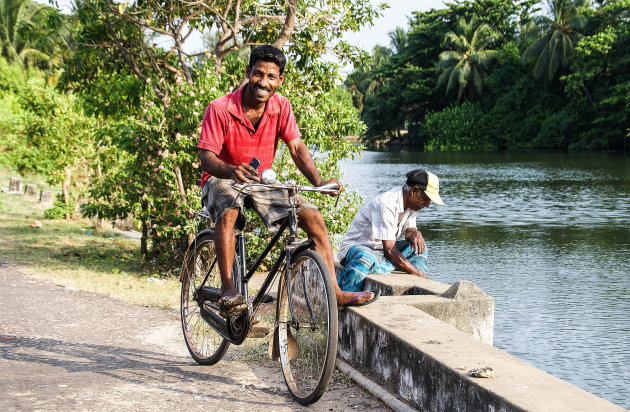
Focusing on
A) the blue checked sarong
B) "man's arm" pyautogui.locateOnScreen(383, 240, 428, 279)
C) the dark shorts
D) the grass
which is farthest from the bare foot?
the grass

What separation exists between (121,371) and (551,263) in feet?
27.3

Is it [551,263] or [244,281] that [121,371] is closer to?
[244,281]

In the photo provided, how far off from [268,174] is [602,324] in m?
5.28

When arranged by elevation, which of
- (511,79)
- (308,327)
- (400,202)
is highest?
(511,79)

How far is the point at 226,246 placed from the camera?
4.34 m

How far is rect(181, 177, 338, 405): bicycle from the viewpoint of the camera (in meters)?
3.84

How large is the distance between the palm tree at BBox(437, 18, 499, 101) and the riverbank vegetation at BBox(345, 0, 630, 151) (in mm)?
82

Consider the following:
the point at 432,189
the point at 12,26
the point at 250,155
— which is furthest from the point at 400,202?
the point at 12,26

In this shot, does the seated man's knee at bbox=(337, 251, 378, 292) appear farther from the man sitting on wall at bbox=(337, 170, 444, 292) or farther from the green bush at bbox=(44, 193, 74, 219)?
the green bush at bbox=(44, 193, 74, 219)

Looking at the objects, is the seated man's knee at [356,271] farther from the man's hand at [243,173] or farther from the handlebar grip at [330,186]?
the man's hand at [243,173]

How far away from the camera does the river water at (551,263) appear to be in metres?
6.81

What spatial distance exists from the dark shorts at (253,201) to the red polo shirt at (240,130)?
22cm

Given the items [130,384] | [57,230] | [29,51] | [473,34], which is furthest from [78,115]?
[473,34]

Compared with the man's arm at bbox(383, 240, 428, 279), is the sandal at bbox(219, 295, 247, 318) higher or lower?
lower
